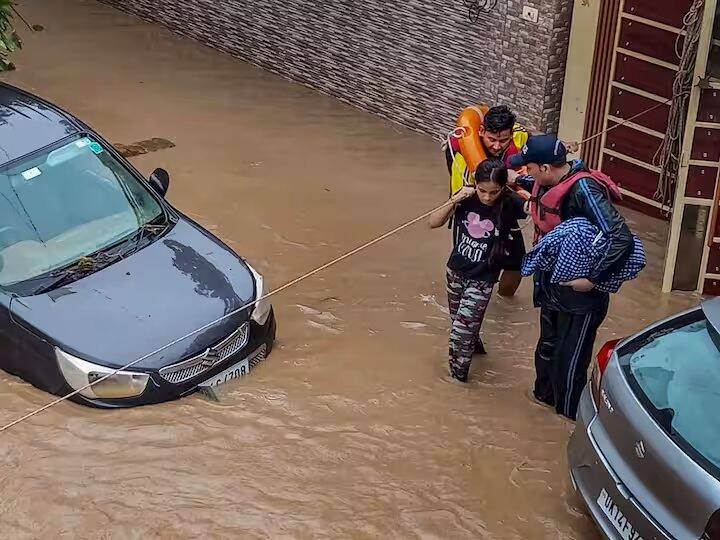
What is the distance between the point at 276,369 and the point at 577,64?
13.1ft

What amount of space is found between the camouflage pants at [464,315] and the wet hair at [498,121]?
2.83 ft

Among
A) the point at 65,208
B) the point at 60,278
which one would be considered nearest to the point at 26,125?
the point at 65,208

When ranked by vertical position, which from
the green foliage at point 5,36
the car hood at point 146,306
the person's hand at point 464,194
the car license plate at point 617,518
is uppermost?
the green foliage at point 5,36

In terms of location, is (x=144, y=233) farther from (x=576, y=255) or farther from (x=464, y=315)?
(x=576, y=255)

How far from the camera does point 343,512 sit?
554 centimetres

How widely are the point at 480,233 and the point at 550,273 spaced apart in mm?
528

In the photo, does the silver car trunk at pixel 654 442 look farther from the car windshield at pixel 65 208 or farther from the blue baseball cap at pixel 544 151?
the car windshield at pixel 65 208

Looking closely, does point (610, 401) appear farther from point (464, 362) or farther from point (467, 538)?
point (464, 362)

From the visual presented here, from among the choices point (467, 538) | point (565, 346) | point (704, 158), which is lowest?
point (467, 538)

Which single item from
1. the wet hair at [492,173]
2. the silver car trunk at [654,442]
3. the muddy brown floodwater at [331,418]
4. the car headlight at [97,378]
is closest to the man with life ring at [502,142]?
the wet hair at [492,173]

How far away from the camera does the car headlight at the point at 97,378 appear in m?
5.91

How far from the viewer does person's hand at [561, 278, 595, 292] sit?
5648mm

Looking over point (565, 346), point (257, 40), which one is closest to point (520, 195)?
point (565, 346)

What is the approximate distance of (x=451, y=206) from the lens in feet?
20.2
